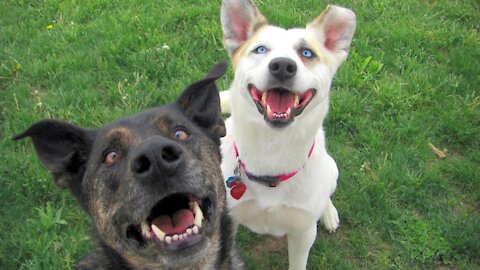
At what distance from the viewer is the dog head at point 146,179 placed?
7.21 feet

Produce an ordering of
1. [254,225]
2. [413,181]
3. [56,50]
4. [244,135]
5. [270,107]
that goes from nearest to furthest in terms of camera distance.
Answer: [270,107], [244,135], [254,225], [413,181], [56,50]

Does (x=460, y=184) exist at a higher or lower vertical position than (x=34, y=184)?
lower

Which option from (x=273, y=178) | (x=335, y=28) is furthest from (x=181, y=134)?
(x=335, y=28)

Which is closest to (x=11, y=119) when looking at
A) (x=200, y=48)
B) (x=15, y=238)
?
(x=15, y=238)

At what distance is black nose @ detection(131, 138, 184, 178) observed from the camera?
83.4 inches

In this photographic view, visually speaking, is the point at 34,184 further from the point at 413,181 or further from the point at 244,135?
the point at 413,181

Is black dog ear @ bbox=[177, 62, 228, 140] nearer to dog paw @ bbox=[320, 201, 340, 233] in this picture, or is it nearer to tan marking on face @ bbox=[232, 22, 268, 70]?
tan marking on face @ bbox=[232, 22, 268, 70]

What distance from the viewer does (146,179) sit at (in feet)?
7.09

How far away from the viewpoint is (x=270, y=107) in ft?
9.86

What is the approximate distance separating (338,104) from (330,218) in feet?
4.34

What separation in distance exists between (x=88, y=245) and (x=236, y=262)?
1.22m

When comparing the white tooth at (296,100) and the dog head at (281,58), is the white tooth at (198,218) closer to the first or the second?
the dog head at (281,58)

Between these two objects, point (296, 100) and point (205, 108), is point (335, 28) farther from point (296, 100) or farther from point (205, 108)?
point (205, 108)

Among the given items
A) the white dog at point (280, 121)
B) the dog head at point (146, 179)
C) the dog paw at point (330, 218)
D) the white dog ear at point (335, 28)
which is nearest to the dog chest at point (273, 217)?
the white dog at point (280, 121)
